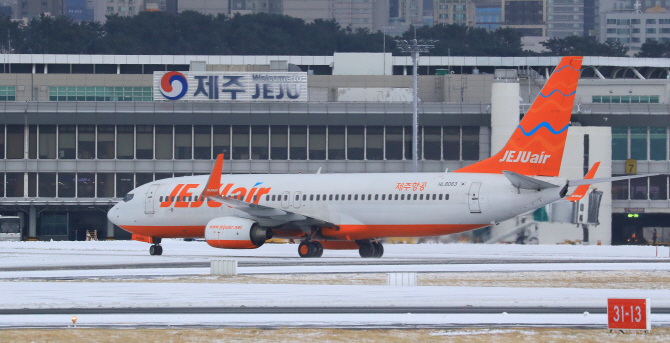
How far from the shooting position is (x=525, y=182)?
39.6 metres

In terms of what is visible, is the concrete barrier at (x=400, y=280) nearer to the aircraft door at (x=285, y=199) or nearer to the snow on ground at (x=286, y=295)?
the snow on ground at (x=286, y=295)

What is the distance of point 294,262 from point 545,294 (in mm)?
15718

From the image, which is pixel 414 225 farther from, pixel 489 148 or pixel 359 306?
pixel 489 148

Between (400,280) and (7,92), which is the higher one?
(7,92)

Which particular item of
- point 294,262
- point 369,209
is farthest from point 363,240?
point 294,262

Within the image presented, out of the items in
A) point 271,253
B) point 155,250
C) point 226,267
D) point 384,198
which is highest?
point 384,198

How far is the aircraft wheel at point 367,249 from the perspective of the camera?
45.4 meters

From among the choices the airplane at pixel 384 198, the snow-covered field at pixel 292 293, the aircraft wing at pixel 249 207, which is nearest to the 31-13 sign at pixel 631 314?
the snow-covered field at pixel 292 293

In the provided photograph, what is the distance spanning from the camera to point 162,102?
75.5 metres

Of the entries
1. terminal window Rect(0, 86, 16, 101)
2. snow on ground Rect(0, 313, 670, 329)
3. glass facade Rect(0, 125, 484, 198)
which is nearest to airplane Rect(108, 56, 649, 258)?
snow on ground Rect(0, 313, 670, 329)

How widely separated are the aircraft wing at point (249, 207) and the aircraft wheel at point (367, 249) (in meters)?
2.67

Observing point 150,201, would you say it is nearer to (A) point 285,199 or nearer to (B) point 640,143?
(A) point 285,199

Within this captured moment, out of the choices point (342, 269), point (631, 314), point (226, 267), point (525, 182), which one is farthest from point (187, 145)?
point (631, 314)

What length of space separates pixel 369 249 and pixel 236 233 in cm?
642
